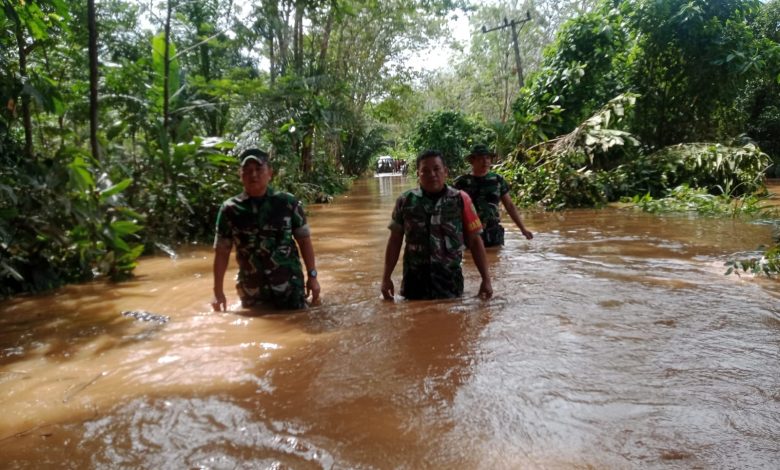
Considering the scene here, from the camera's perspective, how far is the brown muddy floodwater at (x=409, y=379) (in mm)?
2012

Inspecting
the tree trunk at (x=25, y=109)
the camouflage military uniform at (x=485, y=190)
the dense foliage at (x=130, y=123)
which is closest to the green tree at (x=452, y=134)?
the dense foliage at (x=130, y=123)

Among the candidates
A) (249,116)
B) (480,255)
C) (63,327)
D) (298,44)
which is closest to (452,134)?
(298,44)

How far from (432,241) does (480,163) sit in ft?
8.33

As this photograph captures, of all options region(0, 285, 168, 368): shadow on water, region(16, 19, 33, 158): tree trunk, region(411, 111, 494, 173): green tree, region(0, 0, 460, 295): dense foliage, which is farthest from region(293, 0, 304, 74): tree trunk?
region(0, 285, 168, 368): shadow on water

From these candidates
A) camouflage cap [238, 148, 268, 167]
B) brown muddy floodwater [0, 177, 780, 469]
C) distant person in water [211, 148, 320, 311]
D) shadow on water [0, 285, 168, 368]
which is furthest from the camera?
distant person in water [211, 148, 320, 311]

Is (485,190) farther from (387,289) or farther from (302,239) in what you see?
(302,239)

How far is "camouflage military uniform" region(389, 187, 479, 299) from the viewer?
157 inches

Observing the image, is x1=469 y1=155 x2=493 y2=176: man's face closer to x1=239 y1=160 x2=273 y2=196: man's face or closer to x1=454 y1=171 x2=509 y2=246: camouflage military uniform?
x1=454 y1=171 x2=509 y2=246: camouflage military uniform

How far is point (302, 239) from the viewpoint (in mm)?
3922

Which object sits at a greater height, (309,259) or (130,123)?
(130,123)

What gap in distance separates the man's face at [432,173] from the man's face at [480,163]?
236cm

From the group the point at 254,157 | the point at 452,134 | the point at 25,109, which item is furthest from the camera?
the point at 452,134

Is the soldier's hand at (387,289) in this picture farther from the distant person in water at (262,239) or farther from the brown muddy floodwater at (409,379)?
the distant person in water at (262,239)

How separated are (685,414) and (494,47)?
1306 inches
